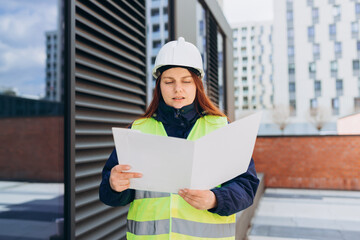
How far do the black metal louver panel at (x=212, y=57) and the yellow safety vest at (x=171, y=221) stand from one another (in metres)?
4.56

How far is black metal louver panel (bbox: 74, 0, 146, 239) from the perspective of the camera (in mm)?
1865

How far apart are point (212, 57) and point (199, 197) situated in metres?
5.42

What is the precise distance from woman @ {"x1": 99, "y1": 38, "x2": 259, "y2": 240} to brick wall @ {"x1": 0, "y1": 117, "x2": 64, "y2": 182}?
1457cm

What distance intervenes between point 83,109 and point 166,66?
0.88 meters

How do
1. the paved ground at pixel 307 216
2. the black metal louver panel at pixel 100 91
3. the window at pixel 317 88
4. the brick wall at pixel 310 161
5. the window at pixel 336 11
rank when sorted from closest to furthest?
the black metal louver panel at pixel 100 91 < the paved ground at pixel 307 216 < the brick wall at pixel 310 161 < the window at pixel 317 88 < the window at pixel 336 11

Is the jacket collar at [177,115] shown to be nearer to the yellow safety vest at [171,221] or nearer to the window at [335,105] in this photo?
the yellow safety vest at [171,221]

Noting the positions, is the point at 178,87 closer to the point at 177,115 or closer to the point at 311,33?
the point at 177,115

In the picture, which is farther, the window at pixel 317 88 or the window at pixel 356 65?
the window at pixel 317 88

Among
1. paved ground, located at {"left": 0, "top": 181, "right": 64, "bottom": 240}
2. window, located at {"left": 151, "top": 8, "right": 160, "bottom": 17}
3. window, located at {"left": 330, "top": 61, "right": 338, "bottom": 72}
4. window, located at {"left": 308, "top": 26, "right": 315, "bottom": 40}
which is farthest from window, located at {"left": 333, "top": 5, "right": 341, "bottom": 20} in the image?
paved ground, located at {"left": 0, "top": 181, "right": 64, "bottom": 240}

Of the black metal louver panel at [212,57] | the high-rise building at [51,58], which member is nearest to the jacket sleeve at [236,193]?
the black metal louver panel at [212,57]

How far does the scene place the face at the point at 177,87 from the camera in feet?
4.09

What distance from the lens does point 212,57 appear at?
242 inches

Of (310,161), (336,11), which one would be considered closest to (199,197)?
(310,161)

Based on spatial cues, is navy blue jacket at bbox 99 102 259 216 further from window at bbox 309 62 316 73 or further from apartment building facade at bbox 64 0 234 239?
window at bbox 309 62 316 73
